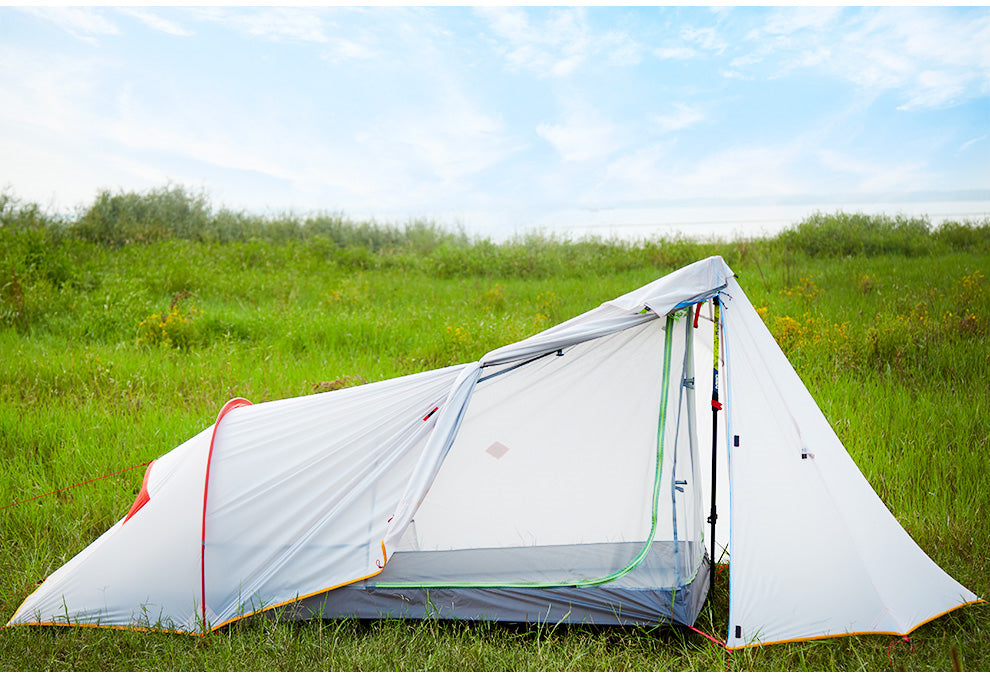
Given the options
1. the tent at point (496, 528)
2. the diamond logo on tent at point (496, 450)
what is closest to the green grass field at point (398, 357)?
the tent at point (496, 528)

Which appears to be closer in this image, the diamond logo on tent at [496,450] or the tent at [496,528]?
the tent at [496,528]

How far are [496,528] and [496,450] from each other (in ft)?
1.10

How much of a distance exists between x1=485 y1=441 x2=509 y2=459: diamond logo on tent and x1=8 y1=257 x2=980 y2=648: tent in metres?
0.15

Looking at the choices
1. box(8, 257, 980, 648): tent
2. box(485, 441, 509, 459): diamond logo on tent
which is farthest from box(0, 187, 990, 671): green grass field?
box(485, 441, 509, 459): diamond logo on tent

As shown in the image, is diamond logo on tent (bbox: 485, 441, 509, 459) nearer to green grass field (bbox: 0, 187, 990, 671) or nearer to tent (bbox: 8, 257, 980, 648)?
tent (bbox: 8, 257, 980, 648)

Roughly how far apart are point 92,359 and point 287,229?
28.6ft

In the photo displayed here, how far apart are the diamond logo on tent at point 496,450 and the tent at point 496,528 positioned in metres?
0.15

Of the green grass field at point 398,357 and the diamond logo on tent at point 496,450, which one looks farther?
the diamond logo on tent at point 496,450

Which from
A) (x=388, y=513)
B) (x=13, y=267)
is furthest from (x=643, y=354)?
(x=13, y=267)

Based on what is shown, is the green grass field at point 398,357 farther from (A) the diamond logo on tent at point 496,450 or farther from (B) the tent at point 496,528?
(A) the diamond logo on tent at point 496,450

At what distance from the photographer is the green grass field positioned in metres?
2.31

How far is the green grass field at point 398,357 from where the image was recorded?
91.0 inches

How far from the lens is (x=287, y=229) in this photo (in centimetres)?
1381

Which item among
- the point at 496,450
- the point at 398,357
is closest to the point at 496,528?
the point at 496,450
